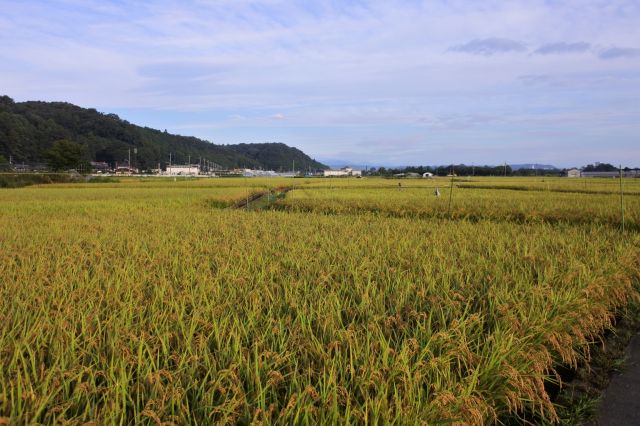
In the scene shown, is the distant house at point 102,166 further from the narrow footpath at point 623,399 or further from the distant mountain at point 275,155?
the narrow footpath at point 623,399

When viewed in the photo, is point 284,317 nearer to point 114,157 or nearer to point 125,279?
point 125,279

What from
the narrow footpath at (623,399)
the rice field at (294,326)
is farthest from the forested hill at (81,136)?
the narrow footpath at (623,399)

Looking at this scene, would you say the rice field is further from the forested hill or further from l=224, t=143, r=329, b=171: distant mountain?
l=224, t=143, r=329, b=171: distant mountain

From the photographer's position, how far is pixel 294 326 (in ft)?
7.61

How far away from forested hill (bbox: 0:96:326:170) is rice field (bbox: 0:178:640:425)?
6489cm

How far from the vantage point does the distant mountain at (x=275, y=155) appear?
150 meters

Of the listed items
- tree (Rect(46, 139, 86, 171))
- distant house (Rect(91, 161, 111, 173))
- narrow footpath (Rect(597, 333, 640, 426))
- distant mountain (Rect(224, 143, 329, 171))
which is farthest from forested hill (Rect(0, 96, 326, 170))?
narrow footpath (Rect(597, 333, 640, 426))

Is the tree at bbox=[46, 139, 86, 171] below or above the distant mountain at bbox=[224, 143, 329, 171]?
below

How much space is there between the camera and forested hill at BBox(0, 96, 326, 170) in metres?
61.5

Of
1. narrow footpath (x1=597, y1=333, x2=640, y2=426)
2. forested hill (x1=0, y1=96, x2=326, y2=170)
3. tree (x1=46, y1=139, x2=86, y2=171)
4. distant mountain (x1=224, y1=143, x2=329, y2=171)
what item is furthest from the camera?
distant mountain (x1=224, y1=143, x2=329, y2=171)

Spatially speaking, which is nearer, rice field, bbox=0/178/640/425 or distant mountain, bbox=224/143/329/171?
rice field, bbox=0/178/640/425

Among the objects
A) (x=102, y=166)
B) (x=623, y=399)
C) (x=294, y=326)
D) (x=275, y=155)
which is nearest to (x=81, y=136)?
(x=102, y=166)

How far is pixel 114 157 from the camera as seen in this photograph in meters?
79.6

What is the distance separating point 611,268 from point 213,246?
13.0 ft
